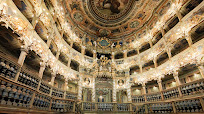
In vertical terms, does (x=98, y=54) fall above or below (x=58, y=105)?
above

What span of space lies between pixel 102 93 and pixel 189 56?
12513 millimetres

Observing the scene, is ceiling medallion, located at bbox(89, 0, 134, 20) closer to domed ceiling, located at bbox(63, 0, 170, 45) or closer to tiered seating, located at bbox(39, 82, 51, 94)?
domed ceiling, located at bbox(63, 0, 170, 45)

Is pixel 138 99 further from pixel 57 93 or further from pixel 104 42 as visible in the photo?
pixel 104 42

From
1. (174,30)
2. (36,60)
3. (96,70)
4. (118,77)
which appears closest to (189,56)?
(174,30)

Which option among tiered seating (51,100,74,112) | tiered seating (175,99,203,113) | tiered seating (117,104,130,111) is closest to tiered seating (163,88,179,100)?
Result: tiered seating (175,99,203,113)

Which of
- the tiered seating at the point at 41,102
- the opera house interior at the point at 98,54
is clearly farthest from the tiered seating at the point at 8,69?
the tiered seating at the point at 41,102

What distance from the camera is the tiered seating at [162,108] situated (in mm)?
10925

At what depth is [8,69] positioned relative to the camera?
6.41 meters

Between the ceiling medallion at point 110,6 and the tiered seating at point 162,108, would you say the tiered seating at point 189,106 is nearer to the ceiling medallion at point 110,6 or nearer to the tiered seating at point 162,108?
the tiered seating at point 162,108

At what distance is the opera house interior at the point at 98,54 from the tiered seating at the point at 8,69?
0.04 meters

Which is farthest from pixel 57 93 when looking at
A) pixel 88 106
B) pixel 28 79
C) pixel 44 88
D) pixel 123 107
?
pixel 123 107

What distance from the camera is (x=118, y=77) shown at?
61.9ft

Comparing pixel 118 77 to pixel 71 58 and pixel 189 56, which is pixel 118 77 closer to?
pixel 71 58

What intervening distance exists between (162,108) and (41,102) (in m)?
11.6
